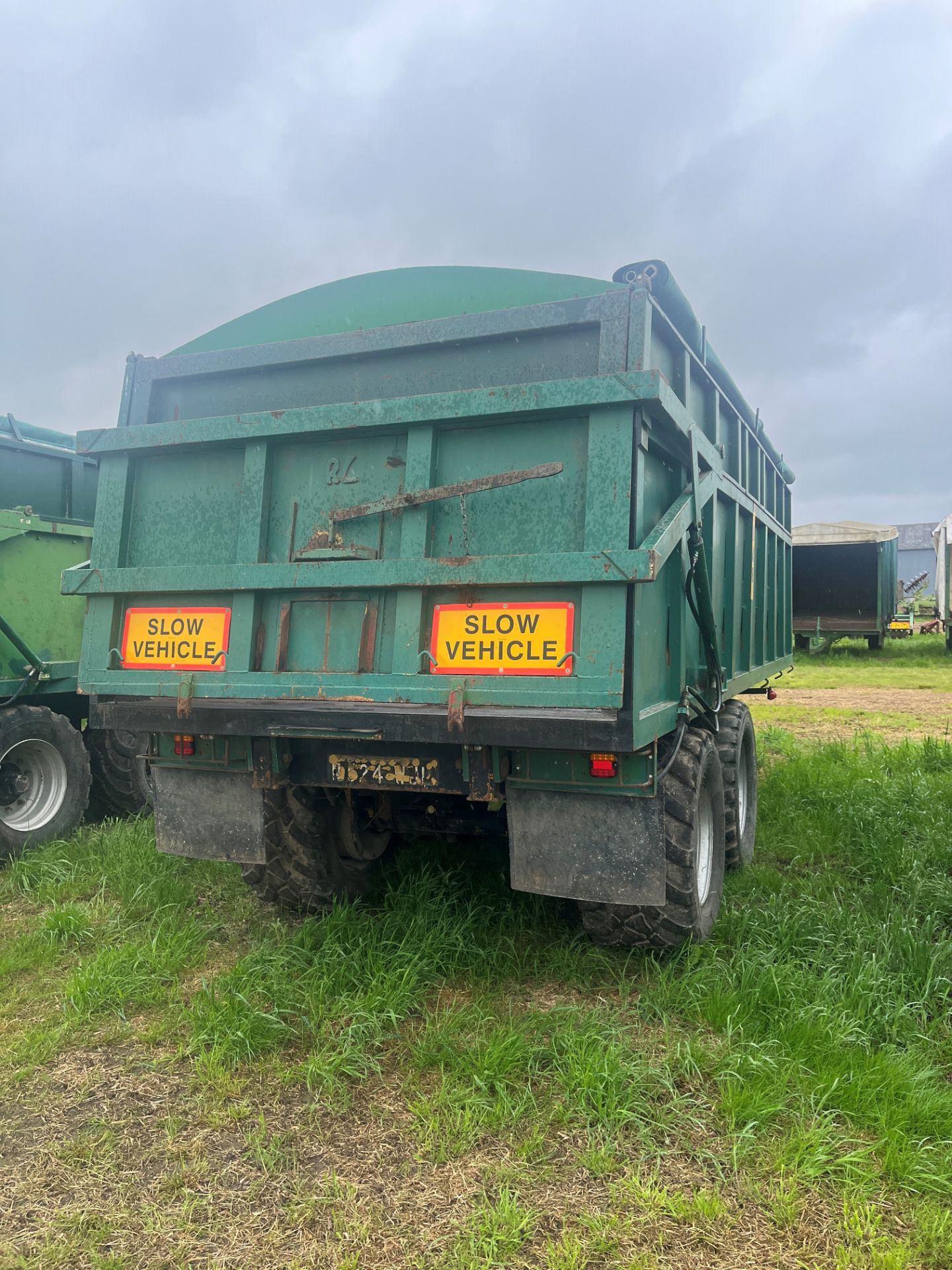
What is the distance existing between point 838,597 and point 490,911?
52.6ft

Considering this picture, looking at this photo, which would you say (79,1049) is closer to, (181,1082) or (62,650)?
(181,1082)

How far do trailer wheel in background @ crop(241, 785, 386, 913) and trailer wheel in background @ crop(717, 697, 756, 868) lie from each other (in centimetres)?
178

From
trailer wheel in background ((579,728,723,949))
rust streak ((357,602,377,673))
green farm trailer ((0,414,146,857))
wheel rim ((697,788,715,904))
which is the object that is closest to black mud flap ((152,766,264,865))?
rust streak ((357,602,377,673))

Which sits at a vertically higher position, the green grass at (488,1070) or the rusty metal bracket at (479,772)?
the rusty metal bracket at (479,772)

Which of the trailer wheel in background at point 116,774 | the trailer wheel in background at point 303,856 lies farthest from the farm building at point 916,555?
the trailer wheel in background at point 303,856

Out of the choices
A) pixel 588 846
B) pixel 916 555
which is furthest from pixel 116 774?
pixel 916 555

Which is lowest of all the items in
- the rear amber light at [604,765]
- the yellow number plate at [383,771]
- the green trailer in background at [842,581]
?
the yellow number plate at [383,771]

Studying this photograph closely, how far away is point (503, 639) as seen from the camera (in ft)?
9.44

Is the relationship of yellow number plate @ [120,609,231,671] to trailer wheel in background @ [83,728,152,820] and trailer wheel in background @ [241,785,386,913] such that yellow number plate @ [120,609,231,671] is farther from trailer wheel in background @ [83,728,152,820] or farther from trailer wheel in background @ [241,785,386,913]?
trailer wheel in background @ [83,728,152,820]

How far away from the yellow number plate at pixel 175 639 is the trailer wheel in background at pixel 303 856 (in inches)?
23.1

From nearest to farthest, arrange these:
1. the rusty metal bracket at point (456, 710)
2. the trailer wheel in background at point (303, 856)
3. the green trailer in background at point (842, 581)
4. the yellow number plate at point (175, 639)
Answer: the rusty metal bracket at point (456, 710) → the yellow number plate at point (175, 639) → the trailer wheel in background at point (303, 856) → the green trailer in background at point (842, 581)

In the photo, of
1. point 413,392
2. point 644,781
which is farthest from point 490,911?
point 413,392

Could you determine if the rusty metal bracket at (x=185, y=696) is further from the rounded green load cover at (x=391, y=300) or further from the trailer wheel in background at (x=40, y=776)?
the trailer wheel in background at (x=40, y=776)

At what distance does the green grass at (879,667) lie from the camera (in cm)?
1445
